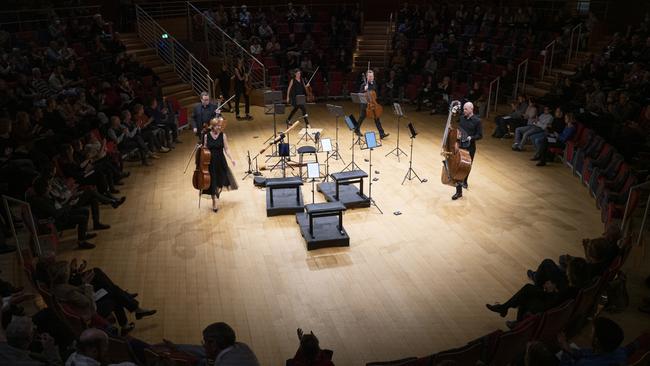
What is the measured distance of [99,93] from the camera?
11867 mm

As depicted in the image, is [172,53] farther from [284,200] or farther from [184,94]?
[284,200]

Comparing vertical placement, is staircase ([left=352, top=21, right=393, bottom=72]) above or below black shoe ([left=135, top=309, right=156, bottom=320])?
above

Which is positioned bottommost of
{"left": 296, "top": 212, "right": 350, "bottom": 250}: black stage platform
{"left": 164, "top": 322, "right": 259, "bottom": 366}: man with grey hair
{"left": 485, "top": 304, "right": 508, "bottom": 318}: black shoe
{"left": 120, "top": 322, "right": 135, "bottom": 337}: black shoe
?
{"left": 120, "top": 322, "right": 135, "bottom": 337}: black shoe

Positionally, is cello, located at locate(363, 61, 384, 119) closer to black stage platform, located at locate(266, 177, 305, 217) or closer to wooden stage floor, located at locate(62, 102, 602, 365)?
wooden stage floor, located at locate(62, 102, 602, 365)

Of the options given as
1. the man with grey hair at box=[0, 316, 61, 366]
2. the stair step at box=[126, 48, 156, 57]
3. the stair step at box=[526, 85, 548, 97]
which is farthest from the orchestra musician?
the man with grey hair at box=[0, 316, 61, 366]

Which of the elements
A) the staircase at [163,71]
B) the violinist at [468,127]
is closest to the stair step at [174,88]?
the staircase at [163,71]

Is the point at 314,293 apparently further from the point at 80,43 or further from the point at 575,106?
the point at 80,43

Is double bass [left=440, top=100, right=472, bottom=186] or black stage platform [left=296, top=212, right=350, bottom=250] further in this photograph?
double bass [left=440, top=100, right=472, bottom=186]

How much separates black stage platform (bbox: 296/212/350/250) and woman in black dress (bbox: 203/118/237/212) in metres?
1.35

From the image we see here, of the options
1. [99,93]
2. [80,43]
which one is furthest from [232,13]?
[99,93]

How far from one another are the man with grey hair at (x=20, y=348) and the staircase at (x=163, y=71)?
11.0m

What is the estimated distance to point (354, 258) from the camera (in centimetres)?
730

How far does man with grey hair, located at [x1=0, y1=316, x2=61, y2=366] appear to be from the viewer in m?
3.97

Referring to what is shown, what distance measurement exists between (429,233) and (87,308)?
4.83 m
